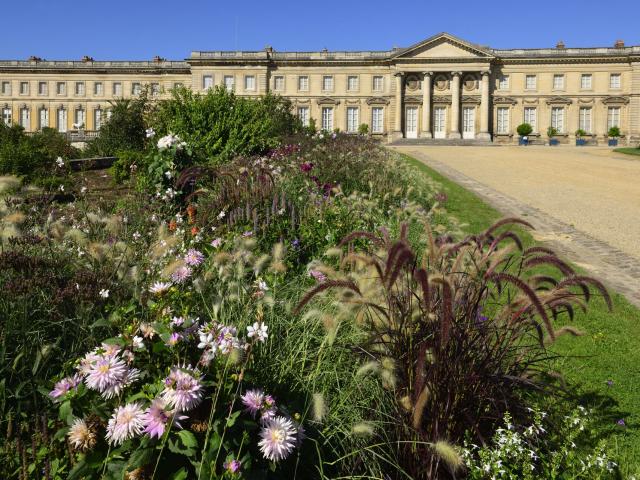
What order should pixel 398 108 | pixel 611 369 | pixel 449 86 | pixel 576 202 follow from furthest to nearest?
1. pixel 398 108
2. pixel 449 86
3. pixel 576 202
4. pixel 611 369

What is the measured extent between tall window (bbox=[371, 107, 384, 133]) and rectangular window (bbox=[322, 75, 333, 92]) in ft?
15.3

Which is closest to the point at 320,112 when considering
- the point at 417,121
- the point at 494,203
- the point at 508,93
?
the point at 417,121

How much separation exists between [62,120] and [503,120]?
44432 mm

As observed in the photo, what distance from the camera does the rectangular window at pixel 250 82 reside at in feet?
187

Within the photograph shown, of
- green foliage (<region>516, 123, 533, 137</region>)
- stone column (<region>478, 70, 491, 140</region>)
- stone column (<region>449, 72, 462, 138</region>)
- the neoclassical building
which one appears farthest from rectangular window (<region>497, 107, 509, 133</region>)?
stone column (<region>449, 72, 462, 138</region>)

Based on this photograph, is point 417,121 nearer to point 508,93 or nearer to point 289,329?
point 508,93

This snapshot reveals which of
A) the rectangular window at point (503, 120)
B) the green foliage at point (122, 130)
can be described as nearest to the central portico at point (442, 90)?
the rectangular window at point (503, 120)

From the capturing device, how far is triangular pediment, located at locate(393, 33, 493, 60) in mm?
53250

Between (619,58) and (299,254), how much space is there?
57.6m

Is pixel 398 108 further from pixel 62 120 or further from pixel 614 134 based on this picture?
pixel 62 120

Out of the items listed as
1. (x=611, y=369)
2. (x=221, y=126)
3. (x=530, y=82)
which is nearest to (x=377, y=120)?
(x=530, y=82)

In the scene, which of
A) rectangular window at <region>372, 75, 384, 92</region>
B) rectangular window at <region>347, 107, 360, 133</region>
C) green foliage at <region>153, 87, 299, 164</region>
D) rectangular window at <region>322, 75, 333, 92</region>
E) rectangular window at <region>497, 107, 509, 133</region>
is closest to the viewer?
green foliage at <region>153, 87, 299, 164</region>

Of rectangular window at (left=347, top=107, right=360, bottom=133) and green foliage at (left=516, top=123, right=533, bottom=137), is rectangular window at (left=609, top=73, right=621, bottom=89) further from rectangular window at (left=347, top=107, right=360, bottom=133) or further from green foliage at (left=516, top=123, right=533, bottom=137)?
rectangular window at (left=347, top=107, right=360, bottom=133)

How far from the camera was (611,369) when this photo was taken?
14.6 feet
